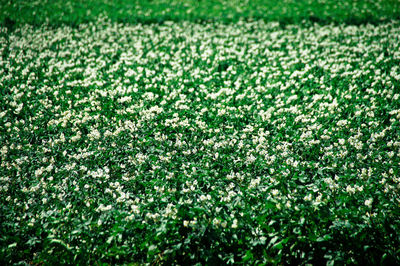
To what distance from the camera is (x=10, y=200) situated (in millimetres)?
3926

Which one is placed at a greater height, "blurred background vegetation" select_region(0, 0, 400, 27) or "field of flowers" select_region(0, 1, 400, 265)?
"blurred background vegetation" select_region(0, 0, 400, 27)

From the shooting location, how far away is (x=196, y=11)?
1281 cm

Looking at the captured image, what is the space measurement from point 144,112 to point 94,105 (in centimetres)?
112

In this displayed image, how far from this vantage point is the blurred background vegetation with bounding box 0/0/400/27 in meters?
11.4

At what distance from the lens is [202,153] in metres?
4.80

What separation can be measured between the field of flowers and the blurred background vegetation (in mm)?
2681

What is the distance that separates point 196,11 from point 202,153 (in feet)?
31.5

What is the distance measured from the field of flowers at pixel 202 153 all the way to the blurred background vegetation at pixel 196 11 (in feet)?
8.80

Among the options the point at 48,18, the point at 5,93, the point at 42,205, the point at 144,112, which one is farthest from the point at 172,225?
the point at 48,18

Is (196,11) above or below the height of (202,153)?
above

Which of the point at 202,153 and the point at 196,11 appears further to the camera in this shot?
the point at 196,11

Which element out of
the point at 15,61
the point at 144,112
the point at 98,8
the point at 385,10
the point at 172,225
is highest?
the point at 98,8

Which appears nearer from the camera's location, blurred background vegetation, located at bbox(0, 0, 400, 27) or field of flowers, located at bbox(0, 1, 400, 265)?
field of flowers, located at bbox(0, 1, 400, 265)

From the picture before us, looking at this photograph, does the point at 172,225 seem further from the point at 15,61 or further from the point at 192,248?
the point at 15,61
